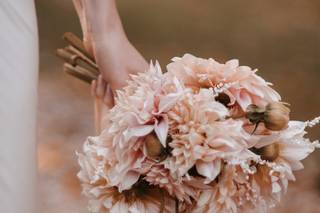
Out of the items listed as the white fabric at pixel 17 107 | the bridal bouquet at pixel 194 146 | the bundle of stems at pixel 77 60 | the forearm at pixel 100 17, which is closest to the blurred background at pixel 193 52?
the bundle of stems at pixel 77 60

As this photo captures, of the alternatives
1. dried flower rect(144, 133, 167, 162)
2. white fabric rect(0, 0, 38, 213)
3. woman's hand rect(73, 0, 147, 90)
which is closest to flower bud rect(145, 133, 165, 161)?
dried flower rect(144, 133, 167, 162)

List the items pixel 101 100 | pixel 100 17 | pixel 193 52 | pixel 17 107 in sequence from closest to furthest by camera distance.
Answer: pixel 17 107 → pixel 100 17 → pixel 101 100 → pixel 193 52

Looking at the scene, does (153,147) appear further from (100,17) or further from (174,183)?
(100,17)

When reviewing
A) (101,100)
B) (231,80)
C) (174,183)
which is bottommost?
(101,100)

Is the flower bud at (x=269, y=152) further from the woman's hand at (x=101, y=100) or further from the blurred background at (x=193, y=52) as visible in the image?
the blurred background at (x=193, y=52)

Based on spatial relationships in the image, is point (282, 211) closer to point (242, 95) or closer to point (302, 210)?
point (302, 210)

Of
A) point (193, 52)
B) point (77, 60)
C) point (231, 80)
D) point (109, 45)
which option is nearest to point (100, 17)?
point (109, 45)
